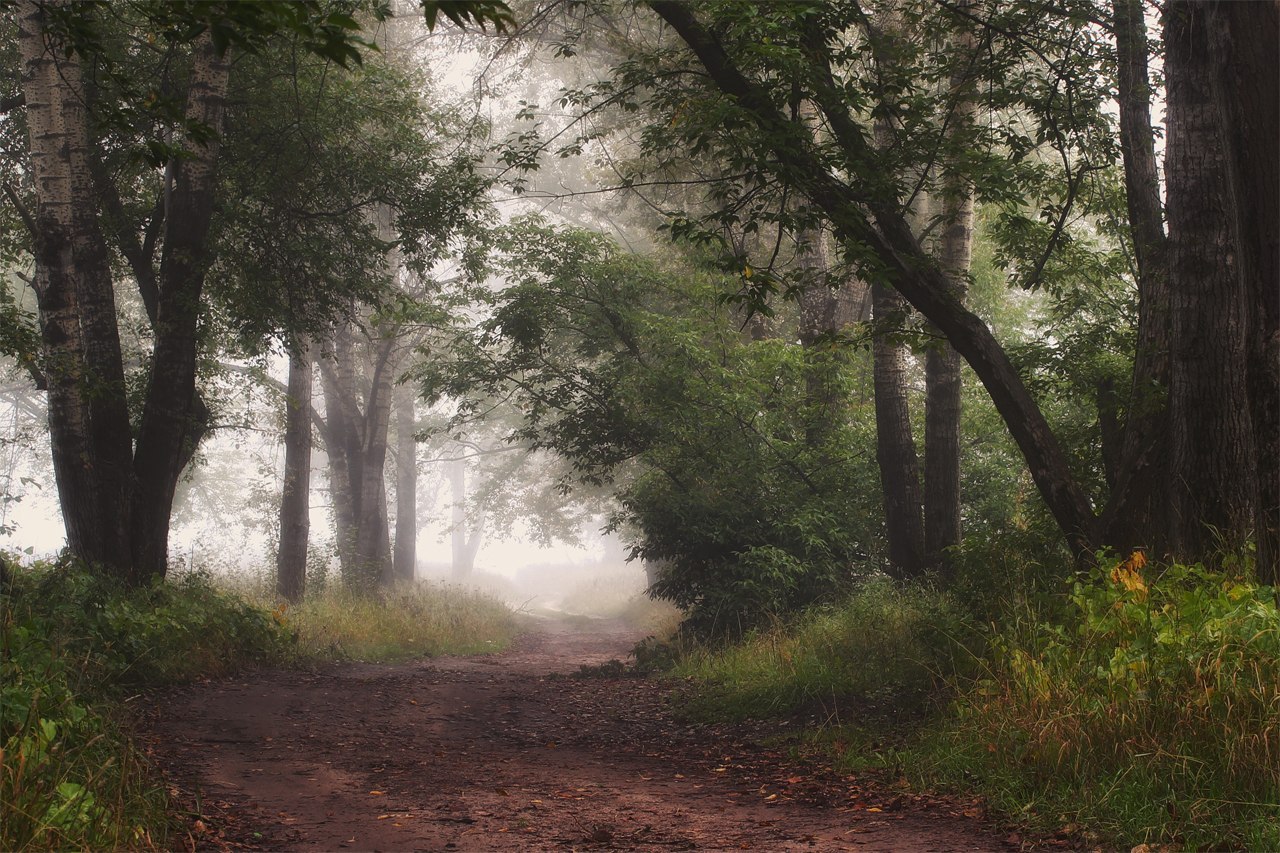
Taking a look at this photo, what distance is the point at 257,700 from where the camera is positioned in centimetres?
920

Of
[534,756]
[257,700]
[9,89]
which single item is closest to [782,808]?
[534,756]

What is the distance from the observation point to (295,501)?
1845 cm

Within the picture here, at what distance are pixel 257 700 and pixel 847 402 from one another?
9772 mm

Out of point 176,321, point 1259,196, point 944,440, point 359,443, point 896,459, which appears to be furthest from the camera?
point 359,443

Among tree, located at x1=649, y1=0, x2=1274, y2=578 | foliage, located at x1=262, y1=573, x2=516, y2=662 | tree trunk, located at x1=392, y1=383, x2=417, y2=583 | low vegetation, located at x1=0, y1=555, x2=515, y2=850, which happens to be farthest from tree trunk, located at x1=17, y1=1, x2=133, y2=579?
tree trunk, located at x1=392, y1=383, x2=417, y2=583

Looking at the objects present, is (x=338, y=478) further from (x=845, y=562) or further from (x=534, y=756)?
(x=534, y=756)

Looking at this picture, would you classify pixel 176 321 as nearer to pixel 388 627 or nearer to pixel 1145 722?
pixel 388 627

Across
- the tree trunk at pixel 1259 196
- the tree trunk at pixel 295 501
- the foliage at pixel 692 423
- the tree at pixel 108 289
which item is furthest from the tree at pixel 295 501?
the tree trunk at pixel 1259 196

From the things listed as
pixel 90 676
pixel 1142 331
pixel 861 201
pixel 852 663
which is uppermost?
pixel 861 201

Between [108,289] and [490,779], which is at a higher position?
[108,289]

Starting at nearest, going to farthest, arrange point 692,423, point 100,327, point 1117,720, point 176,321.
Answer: point 1117,720 → point 100,327 → point 176,321 → point 692,423

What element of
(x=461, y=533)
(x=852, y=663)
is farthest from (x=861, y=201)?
(x=461, y=533)

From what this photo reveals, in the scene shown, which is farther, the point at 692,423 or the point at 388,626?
the point at 388,626

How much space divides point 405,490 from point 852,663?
22.8m
